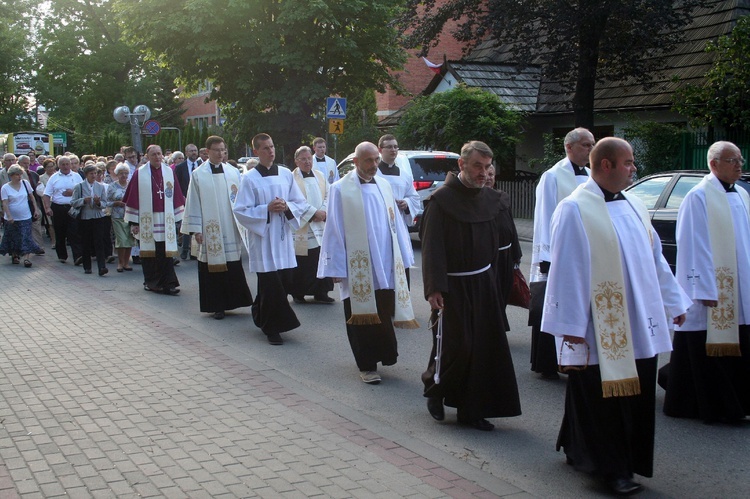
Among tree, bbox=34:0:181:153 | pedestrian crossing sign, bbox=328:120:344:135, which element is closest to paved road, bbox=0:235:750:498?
pedestrian crossing sign, bbox=328:120:344:135

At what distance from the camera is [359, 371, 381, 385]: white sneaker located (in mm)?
7434

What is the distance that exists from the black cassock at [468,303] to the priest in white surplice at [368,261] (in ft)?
4.54

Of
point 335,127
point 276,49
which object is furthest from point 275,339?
point 276,49

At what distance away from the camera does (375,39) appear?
31.9 meters

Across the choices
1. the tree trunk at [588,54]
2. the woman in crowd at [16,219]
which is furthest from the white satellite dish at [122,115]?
the tree trunk at [588,54]

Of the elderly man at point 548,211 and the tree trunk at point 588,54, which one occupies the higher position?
the tree trunk at point 588,54

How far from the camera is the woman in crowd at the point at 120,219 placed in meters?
15.0

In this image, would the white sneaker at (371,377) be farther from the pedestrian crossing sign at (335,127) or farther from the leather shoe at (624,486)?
the pedestrian crossing sign at (335,127)

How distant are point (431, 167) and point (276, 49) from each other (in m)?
14.5

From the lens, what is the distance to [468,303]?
19.7ft

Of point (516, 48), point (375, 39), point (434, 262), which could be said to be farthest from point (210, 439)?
point (375, 39)

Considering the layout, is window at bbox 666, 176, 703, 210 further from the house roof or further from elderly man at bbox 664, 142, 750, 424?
the house roof

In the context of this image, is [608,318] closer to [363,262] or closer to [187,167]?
[363,262]

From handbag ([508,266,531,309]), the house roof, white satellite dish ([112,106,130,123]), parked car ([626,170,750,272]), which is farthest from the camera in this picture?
white satellite dish ([112,106,130,123])
